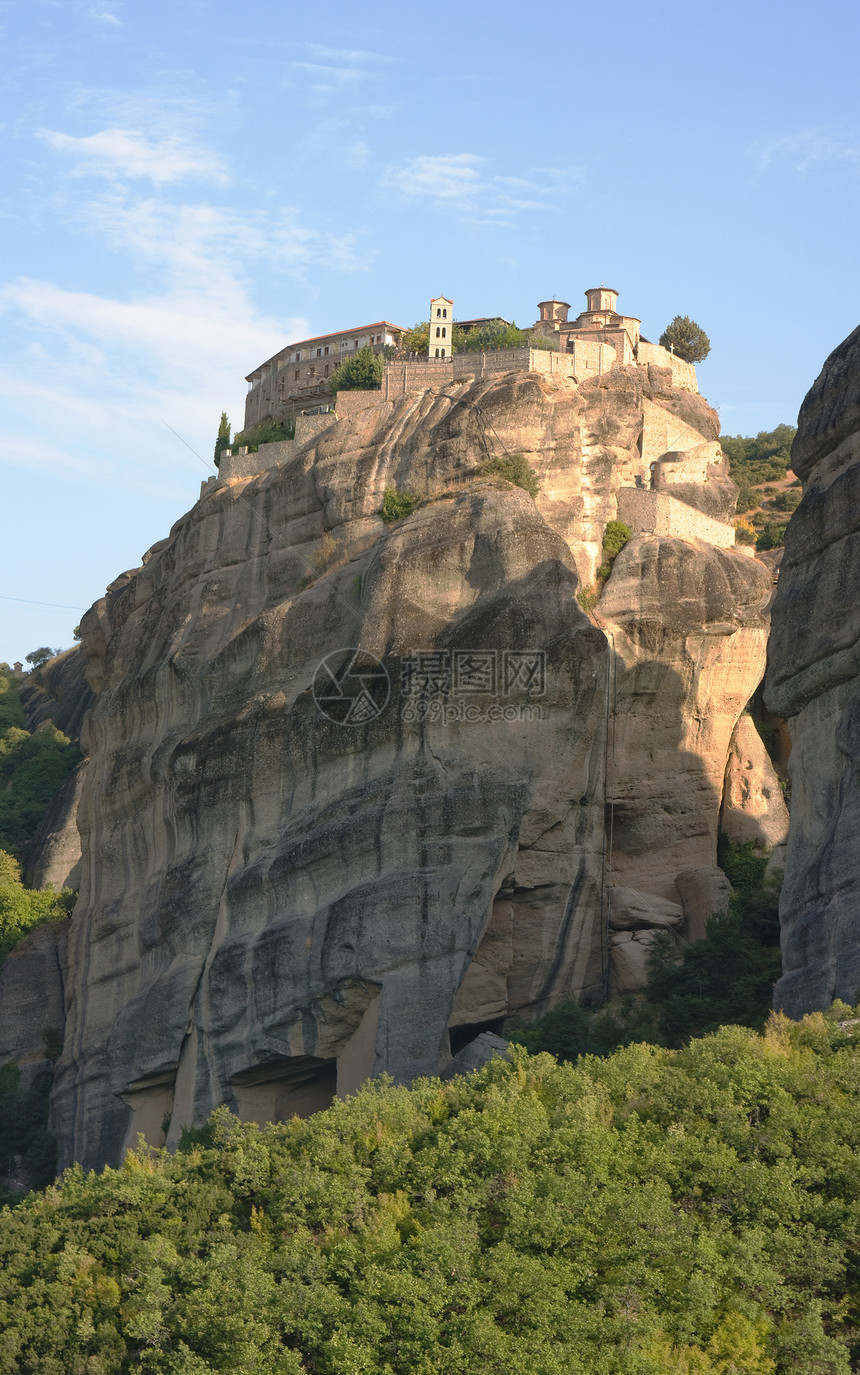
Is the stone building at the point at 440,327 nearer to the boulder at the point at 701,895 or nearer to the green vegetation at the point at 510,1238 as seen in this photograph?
the boulder at the point at 701,895

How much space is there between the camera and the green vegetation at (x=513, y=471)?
58094mm

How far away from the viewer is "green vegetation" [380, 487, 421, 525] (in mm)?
58375

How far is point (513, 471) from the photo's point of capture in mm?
58219

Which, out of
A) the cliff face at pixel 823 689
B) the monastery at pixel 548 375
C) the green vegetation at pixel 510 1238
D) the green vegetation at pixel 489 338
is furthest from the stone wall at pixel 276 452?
the green vegetation at pixel 510 1238

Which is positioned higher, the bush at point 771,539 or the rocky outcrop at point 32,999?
the bush at point 771,539

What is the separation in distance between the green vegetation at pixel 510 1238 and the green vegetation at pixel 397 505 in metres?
22.9

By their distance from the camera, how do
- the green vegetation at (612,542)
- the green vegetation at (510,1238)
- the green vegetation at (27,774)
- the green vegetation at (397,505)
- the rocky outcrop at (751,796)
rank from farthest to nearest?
the green vegetation at (27,774)
the green vegetation at (397,505)
the green vegetation at (612,542)
the rocky outcrop at (751,796)
the green vegetation at (510,1238)

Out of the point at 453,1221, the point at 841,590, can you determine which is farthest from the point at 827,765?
the point at 453,1221

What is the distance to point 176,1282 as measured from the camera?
3506 cm

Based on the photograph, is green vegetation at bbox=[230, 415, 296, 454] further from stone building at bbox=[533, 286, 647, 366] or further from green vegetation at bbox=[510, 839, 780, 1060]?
green vegetation at bbox=[510, 839, 780, 1060]

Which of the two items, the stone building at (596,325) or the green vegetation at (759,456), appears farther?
the green vegetation at (759,456)

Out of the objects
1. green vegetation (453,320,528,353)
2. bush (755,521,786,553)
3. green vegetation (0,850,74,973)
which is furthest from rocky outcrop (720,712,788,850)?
green vegetation (0,850,74,973)

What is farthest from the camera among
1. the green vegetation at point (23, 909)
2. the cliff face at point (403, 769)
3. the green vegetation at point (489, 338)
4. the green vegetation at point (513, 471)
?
the green vegetation at point (23, 909)

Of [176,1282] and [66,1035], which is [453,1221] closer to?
[176,1282]
